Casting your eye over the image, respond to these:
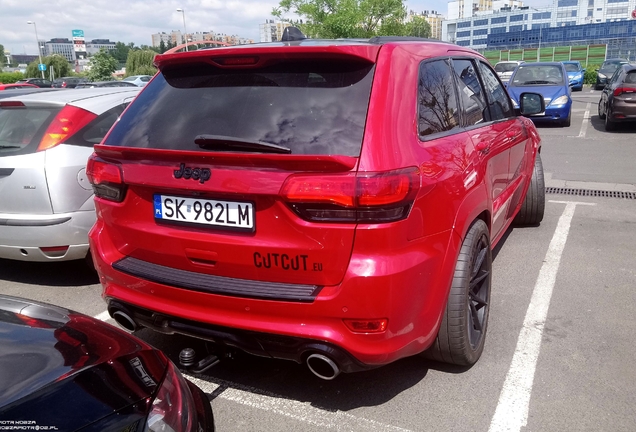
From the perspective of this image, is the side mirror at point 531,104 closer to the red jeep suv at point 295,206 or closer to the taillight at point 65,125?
the red jeep suv at point 295,206

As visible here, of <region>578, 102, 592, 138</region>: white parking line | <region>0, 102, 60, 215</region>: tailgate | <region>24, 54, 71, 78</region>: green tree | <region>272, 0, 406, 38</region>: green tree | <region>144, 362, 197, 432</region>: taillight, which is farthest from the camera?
<region>24, 54, 71, 78</region>: green tree

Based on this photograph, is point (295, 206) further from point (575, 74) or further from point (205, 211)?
point (575, 74)

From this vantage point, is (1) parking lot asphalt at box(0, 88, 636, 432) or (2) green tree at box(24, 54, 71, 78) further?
(2) green tree at box(24, 54, 71, 78)

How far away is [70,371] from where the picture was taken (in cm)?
177

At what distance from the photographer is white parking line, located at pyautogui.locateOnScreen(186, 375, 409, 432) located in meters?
2.74

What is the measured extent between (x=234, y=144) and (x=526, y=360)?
203 centimetres

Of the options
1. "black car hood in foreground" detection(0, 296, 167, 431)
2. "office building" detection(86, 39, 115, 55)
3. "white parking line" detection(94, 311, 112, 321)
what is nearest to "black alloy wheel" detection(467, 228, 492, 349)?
"black car hood in foreground" detection(0, 296, 167, 431)

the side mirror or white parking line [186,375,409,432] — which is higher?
the side mirror

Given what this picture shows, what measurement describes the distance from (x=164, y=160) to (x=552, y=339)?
247 cm

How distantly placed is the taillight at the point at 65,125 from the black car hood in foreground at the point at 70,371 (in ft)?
7.50

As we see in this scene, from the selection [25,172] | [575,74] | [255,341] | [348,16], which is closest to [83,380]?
[255,341]

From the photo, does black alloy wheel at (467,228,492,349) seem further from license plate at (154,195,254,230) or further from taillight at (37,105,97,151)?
taillight at (37,105,97,151)

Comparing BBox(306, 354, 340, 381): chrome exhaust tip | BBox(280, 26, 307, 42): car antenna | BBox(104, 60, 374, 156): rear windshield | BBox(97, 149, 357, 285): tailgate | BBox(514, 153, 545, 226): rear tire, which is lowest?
BBox(514, 153, 545, 226): rear tire

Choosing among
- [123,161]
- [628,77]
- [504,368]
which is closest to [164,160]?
[123,161]
